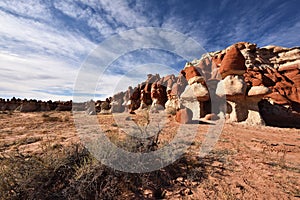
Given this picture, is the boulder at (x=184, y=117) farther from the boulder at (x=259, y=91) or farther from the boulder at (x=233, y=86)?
the boulder at (x=259, y=91)

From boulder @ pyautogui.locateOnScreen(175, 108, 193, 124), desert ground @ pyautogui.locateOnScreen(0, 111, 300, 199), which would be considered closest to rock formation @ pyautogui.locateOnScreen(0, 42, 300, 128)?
boulder @ pyautogui.locateOnScreen(175, 108, 193, 124)

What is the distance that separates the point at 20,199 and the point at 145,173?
5.76ft

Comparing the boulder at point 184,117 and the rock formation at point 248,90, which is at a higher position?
the rock formation at point 248,90

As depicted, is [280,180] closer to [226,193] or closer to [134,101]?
[226,193]

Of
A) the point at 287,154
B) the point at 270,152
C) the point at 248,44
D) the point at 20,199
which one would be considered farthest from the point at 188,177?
the point at 248,44

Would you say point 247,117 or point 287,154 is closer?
point 287,154

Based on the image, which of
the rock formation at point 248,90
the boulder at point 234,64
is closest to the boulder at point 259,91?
the rock formation at point 248,90

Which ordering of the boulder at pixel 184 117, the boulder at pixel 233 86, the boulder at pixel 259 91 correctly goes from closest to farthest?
the boulder at pixel 184 117
the boulder at pixel 259 91
the boulder at pixel 233 86

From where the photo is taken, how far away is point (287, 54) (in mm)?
18047

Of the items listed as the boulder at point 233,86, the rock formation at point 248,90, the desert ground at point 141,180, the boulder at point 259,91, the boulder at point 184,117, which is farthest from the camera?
the rock formation at point 248,90

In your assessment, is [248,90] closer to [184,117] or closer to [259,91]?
[259,91]

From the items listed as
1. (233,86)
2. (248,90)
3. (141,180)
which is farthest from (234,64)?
(141,180)

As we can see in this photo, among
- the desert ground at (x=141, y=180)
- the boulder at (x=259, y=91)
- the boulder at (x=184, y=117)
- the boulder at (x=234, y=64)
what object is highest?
the boulder at (x=234, y=64)

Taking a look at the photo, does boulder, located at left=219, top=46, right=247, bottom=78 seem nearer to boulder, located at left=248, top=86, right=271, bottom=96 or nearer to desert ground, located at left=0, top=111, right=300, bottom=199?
boulder, located at left=248, top=86, right=271, bottom=96
